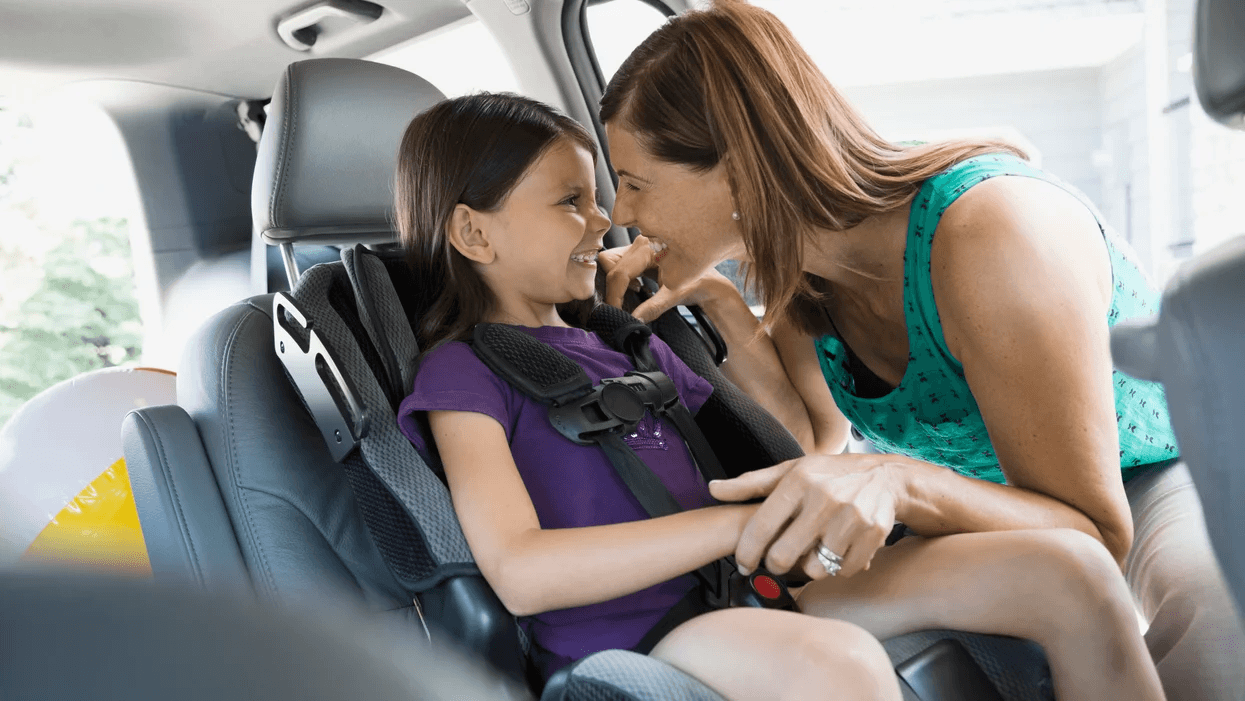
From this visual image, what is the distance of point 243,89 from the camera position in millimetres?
2643

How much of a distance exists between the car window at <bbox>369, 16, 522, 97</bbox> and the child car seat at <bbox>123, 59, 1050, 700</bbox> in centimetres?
71

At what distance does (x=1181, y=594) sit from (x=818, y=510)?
399 millimetres

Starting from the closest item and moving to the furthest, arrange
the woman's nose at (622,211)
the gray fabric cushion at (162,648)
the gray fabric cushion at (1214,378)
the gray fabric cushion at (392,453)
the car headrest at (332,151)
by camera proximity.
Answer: the gray fabric cushion at (162,648) < the gray fabric cushion at (1214,378) < the gray fabric cushion at (392,453) < the woman's nose at (622,211) < the car headrest at (332,151)

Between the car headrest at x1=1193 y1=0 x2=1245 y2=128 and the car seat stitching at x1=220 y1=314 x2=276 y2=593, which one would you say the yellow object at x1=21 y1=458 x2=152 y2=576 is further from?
the car headrest at x1=1193 y1=0 x2=1245 y2=128

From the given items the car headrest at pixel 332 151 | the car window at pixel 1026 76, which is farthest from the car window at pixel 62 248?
the car window at pixel 1026 76

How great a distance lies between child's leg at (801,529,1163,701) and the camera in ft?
3.11

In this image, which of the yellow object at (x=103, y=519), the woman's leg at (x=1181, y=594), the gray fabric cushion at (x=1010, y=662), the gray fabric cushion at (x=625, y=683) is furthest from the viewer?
the yellow object at (x=103, y=519)

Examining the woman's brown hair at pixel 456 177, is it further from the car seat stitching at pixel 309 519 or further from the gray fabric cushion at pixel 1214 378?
the gray fabric cushion at pixel 1214 378

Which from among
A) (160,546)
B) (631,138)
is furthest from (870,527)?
(160,546)

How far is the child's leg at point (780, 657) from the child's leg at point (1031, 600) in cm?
12

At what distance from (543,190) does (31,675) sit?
118cm

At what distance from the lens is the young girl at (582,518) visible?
0.96 meters

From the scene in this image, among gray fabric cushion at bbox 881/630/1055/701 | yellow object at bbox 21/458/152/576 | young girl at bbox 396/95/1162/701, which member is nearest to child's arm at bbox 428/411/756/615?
young girl at bbox 396/95/1162/701

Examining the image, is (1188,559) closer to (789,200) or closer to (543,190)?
(789,200)
